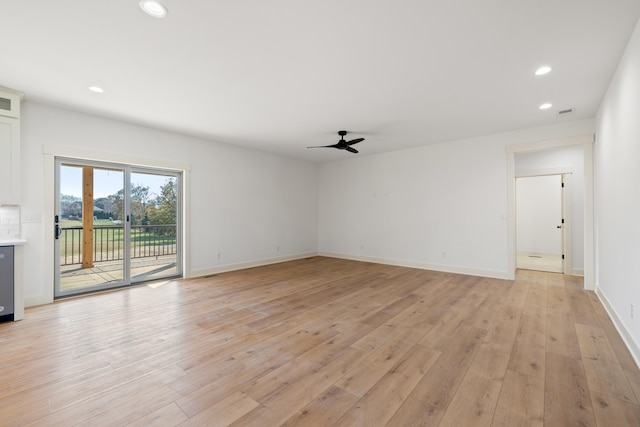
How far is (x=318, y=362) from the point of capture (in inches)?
87.1

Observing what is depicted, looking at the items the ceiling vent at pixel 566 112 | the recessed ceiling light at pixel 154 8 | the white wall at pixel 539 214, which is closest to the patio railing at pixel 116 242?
the recessed ceiling light at pixel 154 8


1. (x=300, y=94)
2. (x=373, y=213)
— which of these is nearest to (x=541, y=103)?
(x=300, y=94)

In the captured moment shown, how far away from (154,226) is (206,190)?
1.16m

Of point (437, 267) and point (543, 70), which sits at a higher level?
point (543, 70)

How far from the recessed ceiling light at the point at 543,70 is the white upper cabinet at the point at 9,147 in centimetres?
611

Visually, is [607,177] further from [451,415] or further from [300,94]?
[300,94]

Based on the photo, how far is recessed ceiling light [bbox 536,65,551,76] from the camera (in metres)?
2.83

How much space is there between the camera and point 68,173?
409 cm

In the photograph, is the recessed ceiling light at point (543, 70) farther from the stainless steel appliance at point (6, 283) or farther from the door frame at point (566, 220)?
the stainless steel appliance at point (6, 283)

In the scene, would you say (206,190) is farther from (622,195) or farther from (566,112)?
(566,112)

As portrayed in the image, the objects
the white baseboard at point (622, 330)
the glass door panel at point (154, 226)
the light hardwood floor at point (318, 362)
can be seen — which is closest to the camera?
the light hardwood floor at point (318, 362)

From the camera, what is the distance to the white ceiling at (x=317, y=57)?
6.71 ft

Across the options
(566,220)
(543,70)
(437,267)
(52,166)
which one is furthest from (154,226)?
(566,220)

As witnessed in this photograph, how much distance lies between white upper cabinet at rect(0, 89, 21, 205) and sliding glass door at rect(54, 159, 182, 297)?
24.4 inches
